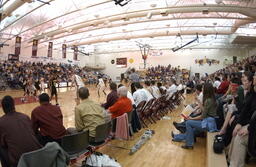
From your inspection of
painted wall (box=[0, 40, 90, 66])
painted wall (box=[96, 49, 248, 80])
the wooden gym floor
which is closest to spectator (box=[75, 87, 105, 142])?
the wooden gym floor

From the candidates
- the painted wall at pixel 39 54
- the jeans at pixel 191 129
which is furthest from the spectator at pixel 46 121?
the painted wall at pixel 39 54

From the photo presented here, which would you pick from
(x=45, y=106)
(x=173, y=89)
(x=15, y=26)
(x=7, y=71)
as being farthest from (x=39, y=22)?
(x=45, y=106)

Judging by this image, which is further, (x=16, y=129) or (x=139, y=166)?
(x=139, y=166)

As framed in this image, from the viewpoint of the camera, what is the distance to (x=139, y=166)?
3.62m

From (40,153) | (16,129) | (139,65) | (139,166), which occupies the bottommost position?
(139,166)

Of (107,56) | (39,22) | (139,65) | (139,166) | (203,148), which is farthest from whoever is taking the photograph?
(107,56)

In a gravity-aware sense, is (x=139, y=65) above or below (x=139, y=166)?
above

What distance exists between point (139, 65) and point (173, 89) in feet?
81.5

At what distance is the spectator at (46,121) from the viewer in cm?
282

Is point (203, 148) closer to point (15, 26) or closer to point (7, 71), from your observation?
point (15, 26)

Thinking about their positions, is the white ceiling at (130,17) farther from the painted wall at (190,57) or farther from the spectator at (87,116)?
the spectator at (87,116)

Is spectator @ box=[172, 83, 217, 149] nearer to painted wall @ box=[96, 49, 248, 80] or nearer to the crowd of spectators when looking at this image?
the crowd of spectators

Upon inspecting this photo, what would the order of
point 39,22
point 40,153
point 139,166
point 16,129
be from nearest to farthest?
point 40,153 → point 16,129 → point 139,166 → point 39,22

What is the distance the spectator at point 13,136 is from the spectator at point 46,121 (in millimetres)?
430
